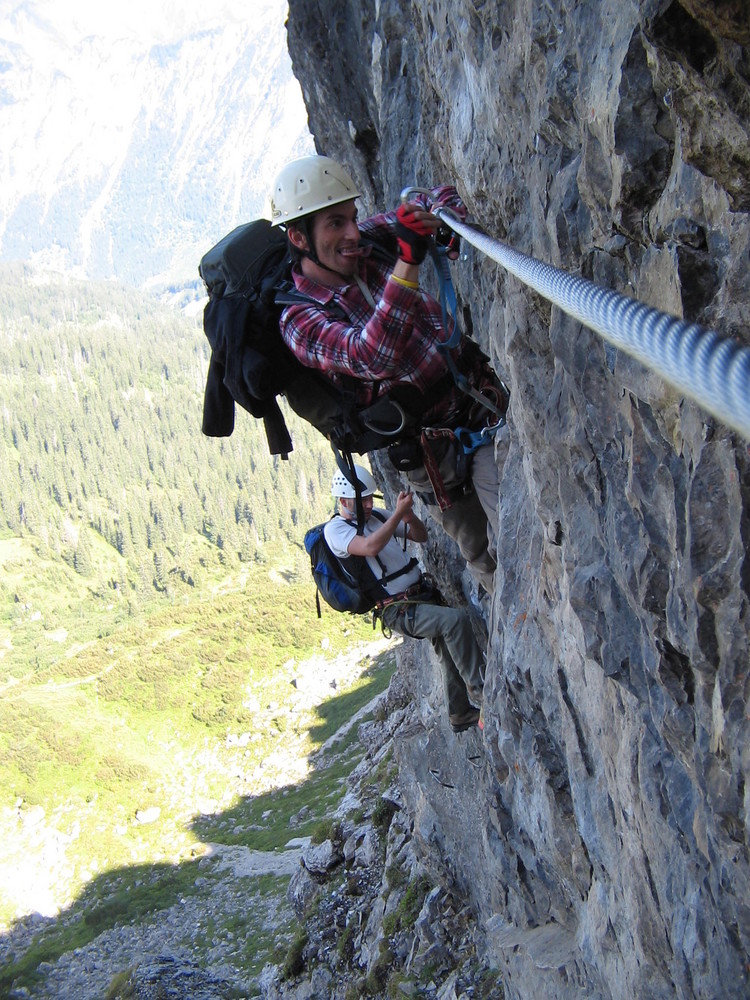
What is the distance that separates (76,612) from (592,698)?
175m

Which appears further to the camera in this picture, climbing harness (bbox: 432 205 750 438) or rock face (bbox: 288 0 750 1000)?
rock face (bbox: 288 0 750 1000)

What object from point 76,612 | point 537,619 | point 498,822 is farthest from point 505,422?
point 76,612

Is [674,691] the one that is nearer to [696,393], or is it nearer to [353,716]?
[696,393]

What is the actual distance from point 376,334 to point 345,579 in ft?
14.8

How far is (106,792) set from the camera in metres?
81.3

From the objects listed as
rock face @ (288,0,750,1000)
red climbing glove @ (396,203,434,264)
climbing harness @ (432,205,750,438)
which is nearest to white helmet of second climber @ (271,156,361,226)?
red climbing glove @ (396,203,434,264)

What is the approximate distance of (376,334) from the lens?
5.29 m

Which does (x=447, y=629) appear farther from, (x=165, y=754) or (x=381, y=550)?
(x=165, y=754)

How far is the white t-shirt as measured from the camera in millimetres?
8953

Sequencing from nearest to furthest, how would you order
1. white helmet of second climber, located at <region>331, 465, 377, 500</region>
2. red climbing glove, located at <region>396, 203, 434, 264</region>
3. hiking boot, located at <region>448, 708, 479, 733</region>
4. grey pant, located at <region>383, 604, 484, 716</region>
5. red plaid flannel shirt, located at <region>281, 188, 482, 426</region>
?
red climbing glove, located at <region>396, 203, 434, 264</region> → red plaid flannel shirt, located at <region>281, 188, 482, 426</region> → white helmet of second climber, located at <region>331, 465, 377, 500</region> → grey pant, located at <region>383, 604, 484, 716</region> → hiking boot, located at <region>448, 708, 479, 733</region>

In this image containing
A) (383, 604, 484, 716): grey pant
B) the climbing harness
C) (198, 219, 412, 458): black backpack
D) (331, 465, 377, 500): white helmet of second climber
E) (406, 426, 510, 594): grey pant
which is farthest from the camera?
(383, 604, 484, 716): grey pant

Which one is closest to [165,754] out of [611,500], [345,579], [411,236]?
[345,579]

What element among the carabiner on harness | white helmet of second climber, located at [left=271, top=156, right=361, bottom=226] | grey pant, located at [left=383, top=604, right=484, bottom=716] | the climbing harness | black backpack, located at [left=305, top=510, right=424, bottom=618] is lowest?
grey pant, located at [left=383, top=604, right=484, bottom=716]

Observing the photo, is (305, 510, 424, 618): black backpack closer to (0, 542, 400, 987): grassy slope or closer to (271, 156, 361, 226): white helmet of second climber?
(271, 156, 361, 226): white helmet of second climber
